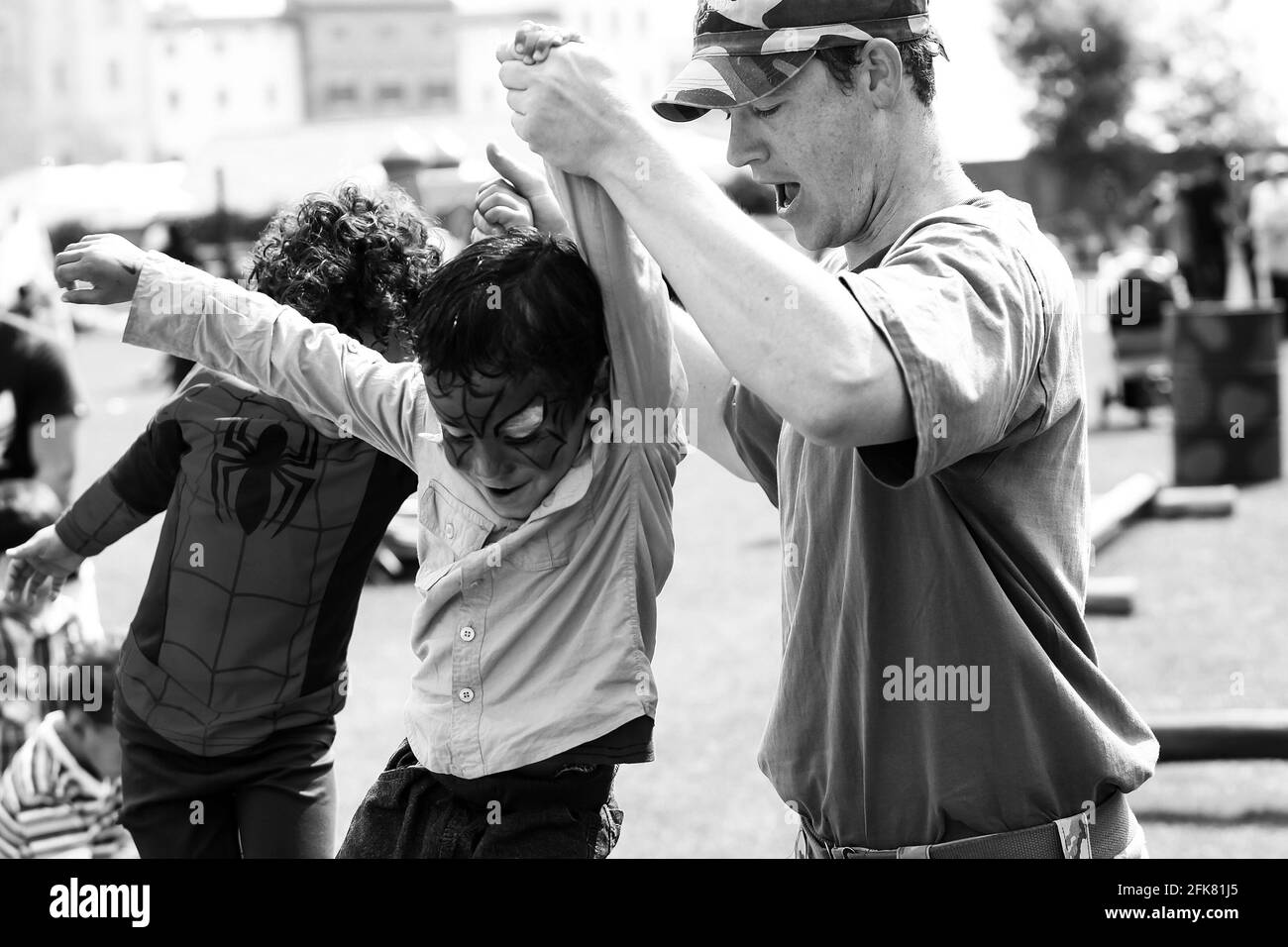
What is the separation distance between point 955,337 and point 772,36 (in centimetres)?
55

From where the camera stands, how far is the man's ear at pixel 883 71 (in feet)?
6.21

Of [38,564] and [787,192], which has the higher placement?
[787,192]

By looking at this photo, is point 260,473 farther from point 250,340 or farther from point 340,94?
point 340,94

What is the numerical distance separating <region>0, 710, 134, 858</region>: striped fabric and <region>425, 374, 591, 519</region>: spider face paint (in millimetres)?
2444

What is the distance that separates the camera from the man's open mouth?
200 centimetres

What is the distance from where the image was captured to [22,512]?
17.0 ft

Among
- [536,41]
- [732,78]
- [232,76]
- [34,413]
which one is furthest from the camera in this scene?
[232,76]

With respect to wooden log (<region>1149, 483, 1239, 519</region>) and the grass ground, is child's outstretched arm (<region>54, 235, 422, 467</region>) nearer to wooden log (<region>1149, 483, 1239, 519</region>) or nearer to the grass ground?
the grass ground

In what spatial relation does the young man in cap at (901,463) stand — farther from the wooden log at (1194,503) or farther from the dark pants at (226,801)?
the wooden log at (1194,503)

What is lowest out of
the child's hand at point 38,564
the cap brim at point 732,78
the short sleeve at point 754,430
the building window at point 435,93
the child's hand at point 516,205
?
the building window at point 435,93

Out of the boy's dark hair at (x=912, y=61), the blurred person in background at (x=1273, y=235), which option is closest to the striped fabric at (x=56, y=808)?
→ the boy's dark hair at (x=912, y=61)

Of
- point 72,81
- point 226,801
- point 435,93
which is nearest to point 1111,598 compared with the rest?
point 226,801

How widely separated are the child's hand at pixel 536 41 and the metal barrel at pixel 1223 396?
33.1 ft
